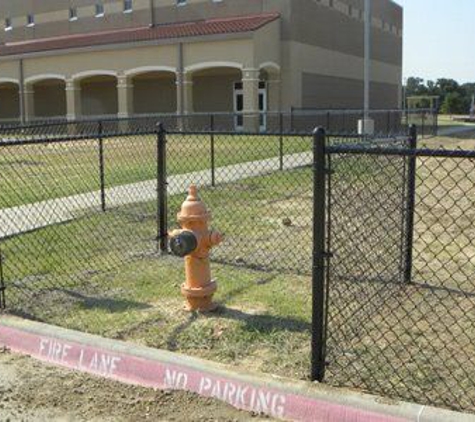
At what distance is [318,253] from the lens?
4262mm

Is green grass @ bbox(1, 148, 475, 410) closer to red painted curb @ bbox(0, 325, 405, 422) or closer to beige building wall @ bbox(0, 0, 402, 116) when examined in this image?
red painted curb @ bbox(0, 325, 405, 422)

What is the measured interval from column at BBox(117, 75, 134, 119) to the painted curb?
35686mm

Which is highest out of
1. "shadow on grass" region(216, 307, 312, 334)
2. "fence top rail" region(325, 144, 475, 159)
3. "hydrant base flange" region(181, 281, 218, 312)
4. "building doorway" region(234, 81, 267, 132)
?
"building doorway" region(234, 81, 267, 132)

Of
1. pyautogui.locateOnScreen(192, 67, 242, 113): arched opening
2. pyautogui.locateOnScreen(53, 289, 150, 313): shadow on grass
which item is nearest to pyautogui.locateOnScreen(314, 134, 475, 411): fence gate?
pyautogui.locateOnScreen(53, 289, 150, 313): shadow on grass

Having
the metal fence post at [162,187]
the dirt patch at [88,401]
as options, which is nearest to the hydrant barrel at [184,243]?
the dirt patch at [88,401]

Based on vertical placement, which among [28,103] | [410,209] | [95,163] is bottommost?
[95,163]

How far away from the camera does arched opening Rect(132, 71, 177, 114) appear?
42.2 m

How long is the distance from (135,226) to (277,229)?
Result: 6.23 ft

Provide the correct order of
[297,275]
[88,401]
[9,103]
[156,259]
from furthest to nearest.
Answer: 1. [9,103]
2. [156,259]
3. [297,275]
4. [88,401]

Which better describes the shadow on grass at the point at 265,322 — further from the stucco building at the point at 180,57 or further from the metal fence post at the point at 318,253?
the stucco building at the point at 180,57

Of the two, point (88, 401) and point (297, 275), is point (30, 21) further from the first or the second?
point (88, 401)

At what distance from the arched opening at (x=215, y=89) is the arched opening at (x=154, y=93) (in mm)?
1529

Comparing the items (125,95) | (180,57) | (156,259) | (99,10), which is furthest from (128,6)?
(156,259)

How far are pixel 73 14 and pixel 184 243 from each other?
4852cm
